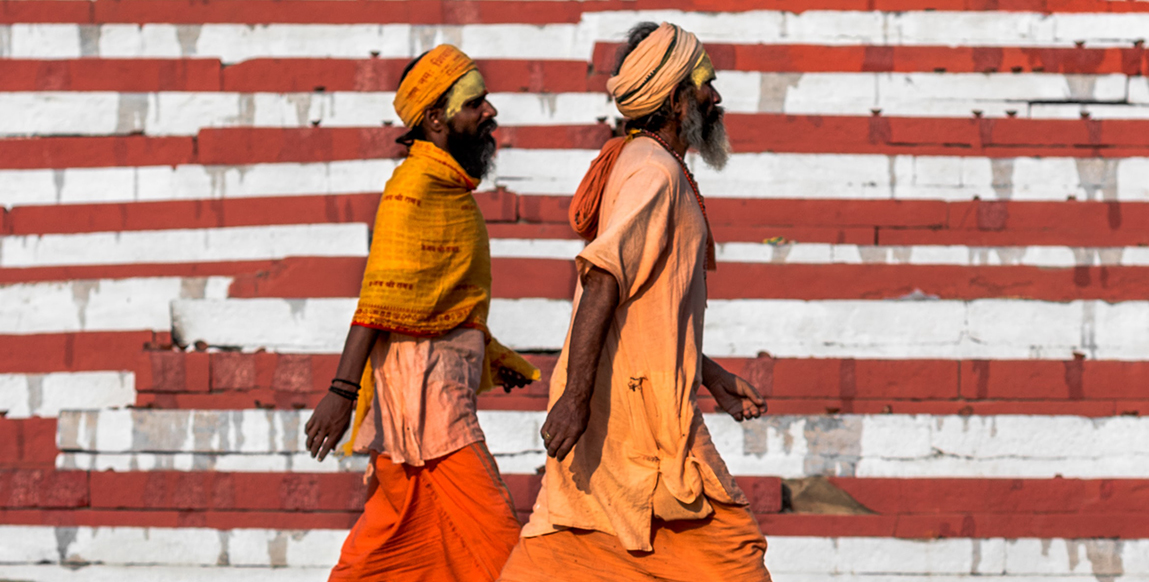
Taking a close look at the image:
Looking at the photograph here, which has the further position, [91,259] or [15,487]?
[91,259]

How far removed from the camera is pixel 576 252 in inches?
206

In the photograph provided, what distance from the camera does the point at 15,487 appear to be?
4.74 meters

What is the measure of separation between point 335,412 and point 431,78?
1.06 meters

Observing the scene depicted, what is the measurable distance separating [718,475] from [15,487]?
12.0 feet

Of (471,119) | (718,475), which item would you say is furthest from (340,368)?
(718,475)

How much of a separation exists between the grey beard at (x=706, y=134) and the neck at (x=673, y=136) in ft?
0.05

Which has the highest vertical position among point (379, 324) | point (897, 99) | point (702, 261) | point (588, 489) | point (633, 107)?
point (897, 99)

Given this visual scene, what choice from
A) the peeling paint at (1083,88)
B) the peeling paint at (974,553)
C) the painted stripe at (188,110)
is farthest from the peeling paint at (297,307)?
the peeling paint at (1083,88)

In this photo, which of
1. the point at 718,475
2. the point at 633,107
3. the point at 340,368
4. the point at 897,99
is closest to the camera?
the point at 718,475

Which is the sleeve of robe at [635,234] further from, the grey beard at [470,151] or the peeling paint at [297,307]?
the peeling paint at [297,307]

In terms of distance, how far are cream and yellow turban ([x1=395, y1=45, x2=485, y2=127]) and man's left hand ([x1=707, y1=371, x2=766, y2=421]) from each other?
1.24 meters

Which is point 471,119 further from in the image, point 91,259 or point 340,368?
point 91,259

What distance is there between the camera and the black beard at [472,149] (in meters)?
3.35

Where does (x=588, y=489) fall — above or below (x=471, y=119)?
below
